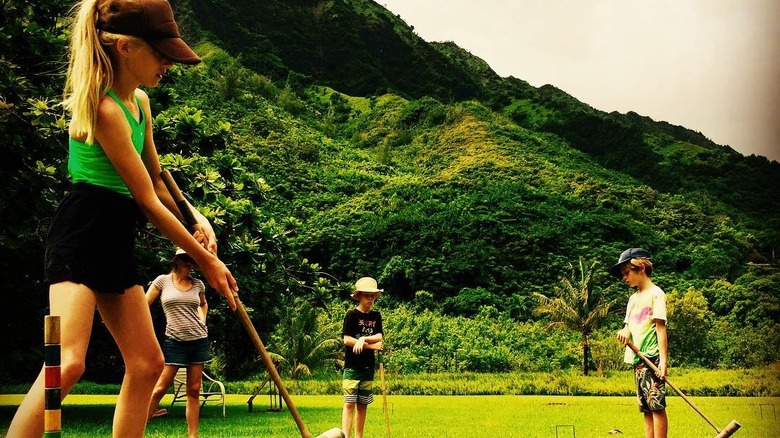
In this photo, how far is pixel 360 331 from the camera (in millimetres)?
7875

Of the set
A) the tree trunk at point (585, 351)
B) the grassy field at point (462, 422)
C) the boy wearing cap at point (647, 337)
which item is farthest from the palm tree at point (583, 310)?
the boy wearing cap at point (647, 337)

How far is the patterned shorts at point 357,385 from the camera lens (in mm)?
7746

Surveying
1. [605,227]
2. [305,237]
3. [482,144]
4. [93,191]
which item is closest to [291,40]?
A: [482,144]

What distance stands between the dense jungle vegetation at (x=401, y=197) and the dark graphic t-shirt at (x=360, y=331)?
403cm

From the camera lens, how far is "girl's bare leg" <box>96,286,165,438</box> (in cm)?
330

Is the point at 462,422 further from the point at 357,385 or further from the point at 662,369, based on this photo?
the point at 662,369

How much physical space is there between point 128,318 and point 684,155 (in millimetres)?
63014

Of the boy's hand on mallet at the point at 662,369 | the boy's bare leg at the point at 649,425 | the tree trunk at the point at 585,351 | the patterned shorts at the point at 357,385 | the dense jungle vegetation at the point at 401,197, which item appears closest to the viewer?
the boy's hand on mallet at the point at 662,369

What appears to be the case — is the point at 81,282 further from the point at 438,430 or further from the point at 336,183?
the point at 336,183

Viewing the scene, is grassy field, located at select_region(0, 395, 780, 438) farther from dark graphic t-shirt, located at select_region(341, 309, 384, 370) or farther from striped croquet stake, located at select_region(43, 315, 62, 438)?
striped croquet stake, located at select_region(43, 315, 62, 438)

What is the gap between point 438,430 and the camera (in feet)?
37.6

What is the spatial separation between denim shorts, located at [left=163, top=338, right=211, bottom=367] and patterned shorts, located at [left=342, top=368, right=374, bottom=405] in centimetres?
140

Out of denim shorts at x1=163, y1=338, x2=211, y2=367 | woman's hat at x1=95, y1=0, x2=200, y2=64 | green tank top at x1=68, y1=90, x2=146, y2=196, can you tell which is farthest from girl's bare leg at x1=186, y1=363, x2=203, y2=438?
woman's hat at x1=95, y1=0, x2=200, y2=64

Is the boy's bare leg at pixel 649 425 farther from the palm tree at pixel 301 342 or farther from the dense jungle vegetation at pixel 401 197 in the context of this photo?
the palm tree at pixel 301 342
